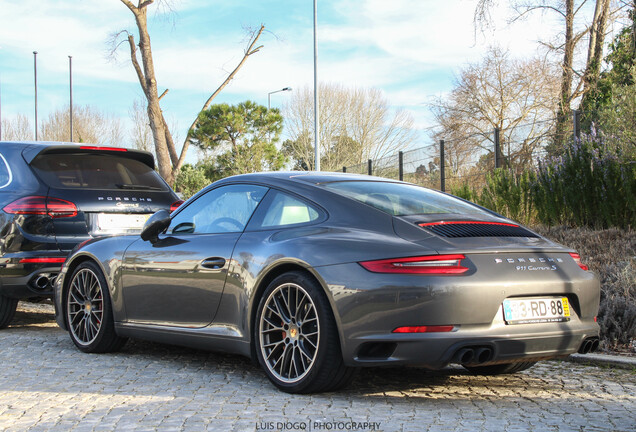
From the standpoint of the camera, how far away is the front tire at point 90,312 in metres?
6.10

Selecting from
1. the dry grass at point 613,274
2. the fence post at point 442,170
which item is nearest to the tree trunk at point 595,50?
the fence post at point 442,170

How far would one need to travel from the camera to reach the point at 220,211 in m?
5.52

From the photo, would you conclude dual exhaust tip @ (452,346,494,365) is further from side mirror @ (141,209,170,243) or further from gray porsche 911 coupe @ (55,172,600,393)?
side mirror @ (141,209,170,243)

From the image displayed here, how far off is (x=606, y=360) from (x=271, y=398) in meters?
2.62

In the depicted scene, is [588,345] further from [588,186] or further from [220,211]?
[588,186]

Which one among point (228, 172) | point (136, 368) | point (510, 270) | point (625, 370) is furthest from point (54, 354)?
point (228, 172)

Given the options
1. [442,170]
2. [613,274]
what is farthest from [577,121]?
[613,274]

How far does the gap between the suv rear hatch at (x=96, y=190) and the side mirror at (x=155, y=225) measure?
5.43ft

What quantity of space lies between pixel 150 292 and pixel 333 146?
4518 centimetres

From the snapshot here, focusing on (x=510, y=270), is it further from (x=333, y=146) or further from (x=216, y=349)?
(x=333, y=146)

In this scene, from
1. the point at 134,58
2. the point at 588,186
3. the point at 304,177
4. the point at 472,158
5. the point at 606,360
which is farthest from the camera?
the point at 134,58

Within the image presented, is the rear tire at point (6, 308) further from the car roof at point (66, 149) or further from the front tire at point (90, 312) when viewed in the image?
the car roof at point (66, 149)

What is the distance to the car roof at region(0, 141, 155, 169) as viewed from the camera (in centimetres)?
747

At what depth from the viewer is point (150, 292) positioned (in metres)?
5.67
